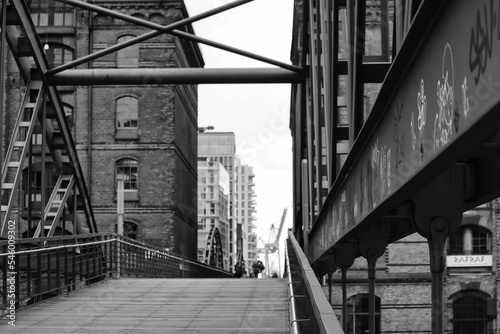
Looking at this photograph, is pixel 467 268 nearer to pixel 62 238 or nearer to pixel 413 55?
pixel 62 238

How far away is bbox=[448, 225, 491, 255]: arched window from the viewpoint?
98.6 ft

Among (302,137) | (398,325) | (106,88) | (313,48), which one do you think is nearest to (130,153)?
(106,88)

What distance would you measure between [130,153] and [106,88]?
3344mm

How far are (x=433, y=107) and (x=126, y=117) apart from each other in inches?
1520

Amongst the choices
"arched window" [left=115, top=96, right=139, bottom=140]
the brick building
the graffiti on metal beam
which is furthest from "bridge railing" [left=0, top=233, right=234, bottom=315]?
"arched window" [left=115, top=96, right=139, bottom=140]

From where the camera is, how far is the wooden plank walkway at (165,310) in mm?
10172

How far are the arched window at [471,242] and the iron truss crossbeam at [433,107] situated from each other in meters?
24.6

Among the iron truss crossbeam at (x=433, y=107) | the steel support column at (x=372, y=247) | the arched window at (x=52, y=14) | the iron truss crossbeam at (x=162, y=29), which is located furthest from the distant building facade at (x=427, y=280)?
the iron truss crossbeam at (x=433, y=107)

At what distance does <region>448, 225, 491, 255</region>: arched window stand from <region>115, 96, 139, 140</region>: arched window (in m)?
17.3

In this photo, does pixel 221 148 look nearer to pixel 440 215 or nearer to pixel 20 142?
pixel 20 142

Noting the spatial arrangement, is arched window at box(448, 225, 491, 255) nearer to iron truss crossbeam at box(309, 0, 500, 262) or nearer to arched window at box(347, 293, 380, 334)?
arched window at box(347, 293, 380, 334)

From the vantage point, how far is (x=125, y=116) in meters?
41.7

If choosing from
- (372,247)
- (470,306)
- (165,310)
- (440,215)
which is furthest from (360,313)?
(440,215)

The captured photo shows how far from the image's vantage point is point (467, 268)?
30.0 meters
